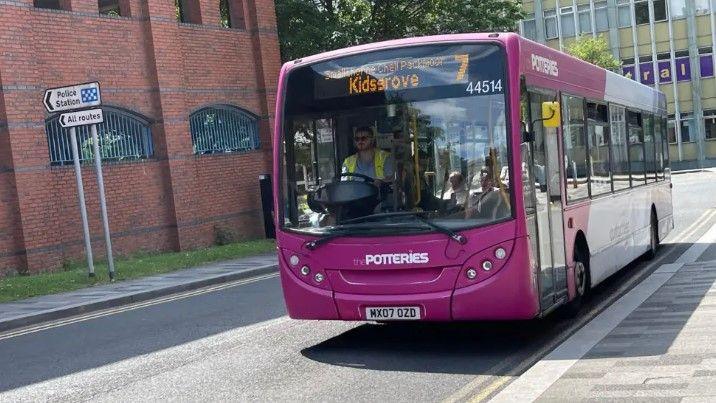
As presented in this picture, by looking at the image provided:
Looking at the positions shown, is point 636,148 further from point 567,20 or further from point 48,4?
point 567,20

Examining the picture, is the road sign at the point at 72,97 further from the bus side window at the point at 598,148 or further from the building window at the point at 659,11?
the building window at the point at 659,11

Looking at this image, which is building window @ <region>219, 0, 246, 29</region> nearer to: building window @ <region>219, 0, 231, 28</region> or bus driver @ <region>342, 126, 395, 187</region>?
building window @ <region>219, 0, 231, 28</region>

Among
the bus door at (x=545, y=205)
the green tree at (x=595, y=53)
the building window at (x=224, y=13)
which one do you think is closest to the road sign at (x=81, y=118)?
the bus door at (x=545, y=205)

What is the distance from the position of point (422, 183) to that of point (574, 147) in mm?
2821

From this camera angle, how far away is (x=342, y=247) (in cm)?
912

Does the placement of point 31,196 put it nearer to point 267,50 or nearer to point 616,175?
point 267,50

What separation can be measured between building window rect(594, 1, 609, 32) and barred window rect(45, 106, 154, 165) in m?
47.5

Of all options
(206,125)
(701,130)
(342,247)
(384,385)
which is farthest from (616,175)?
(701,130)

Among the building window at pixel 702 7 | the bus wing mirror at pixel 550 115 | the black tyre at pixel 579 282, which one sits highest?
the building window at pixel 702 7

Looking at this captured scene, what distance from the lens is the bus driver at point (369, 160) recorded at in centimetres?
906

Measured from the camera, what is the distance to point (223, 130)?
86.4ft

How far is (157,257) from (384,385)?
1513 centimetres

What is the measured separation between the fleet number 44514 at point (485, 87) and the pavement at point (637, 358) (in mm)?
2173

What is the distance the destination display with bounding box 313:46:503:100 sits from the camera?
898 centimetres
